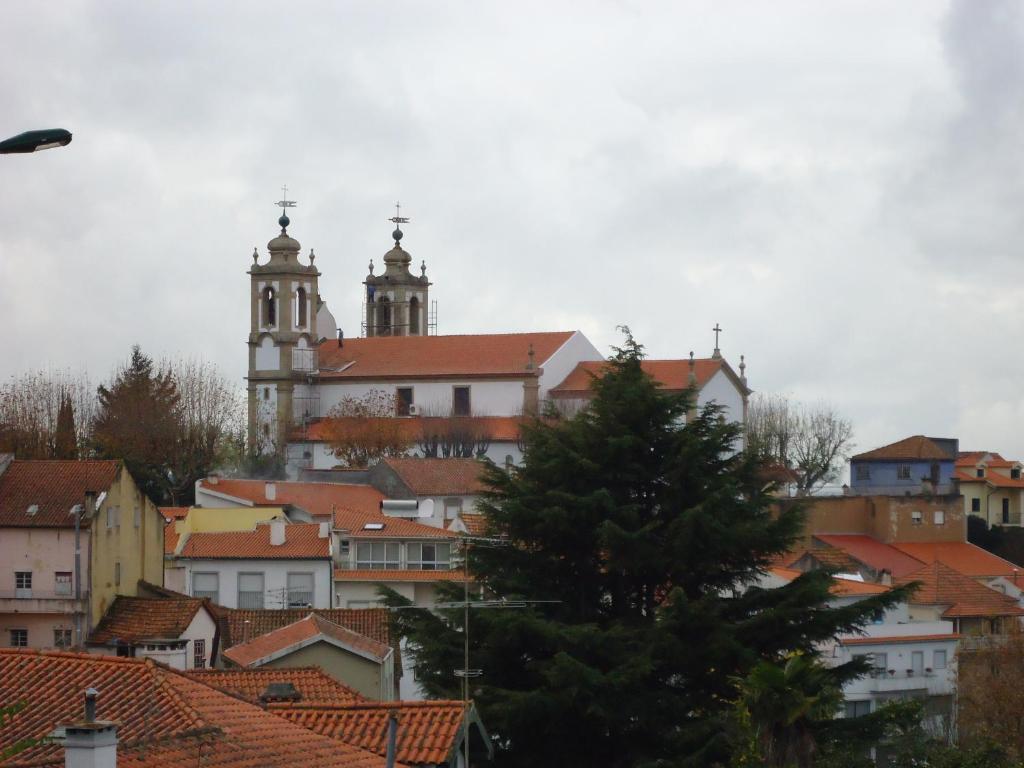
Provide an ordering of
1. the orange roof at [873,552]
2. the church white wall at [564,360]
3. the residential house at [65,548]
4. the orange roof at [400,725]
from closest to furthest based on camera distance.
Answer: the orange roof at [400,725] → the residential house at [65,548] → the orange roof at [873,552] → the church white wall at [564,360]

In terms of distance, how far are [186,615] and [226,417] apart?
64.7m

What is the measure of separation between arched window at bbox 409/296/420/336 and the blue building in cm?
3921

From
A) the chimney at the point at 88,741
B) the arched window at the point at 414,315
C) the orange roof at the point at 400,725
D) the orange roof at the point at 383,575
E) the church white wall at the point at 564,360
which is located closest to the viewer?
the chimney at the point at 88,741

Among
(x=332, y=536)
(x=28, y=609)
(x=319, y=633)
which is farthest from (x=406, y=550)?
(x=319, y=633)

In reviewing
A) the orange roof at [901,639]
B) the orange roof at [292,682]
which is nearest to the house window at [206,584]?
the orange roof at [901,639]

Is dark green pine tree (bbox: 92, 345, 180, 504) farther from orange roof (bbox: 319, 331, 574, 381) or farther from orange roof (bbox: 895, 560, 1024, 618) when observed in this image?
orange roof (bbox: 895, 560, 1024, 618)

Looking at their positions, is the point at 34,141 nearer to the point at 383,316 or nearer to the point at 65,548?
the point at 65,548

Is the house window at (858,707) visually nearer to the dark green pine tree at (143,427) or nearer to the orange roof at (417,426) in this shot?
the dark green pine tree at (143,427)

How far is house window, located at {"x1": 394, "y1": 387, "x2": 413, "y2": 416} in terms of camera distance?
110 metres

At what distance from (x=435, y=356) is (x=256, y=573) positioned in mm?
59325

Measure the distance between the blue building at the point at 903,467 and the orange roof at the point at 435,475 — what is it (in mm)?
24035

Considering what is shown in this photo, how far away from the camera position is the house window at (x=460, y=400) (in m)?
110

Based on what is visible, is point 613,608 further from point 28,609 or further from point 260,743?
point 28,609

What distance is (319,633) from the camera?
32.4 m
